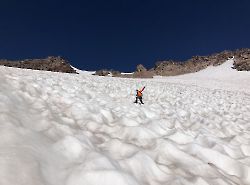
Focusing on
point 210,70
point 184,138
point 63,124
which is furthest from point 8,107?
point 210,70

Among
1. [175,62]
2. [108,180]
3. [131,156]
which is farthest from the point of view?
[175,62]

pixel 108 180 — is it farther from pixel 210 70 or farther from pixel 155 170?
pixel 210 70

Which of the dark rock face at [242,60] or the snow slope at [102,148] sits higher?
the dark rock face at [242,60]

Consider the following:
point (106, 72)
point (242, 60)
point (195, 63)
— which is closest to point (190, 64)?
point (195, 63)

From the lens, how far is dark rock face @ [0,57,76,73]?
212 feet

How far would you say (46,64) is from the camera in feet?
220

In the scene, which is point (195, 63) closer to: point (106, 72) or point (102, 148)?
point (106, 72)

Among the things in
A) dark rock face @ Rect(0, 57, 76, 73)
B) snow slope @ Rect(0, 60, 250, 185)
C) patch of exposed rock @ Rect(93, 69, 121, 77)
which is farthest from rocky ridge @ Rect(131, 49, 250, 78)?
snow slope @ Rect(0, 60, 250, 185)

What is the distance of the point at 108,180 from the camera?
313cm

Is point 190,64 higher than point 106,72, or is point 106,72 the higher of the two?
point 190,64

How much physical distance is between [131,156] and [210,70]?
5112 centimetres

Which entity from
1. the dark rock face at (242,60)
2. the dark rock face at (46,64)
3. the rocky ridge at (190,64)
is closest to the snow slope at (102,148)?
the dark rock face at (242,60)

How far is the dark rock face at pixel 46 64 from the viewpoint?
64562 millimetres

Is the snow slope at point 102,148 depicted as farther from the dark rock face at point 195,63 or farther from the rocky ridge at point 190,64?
the dark rock face at point 195,63
